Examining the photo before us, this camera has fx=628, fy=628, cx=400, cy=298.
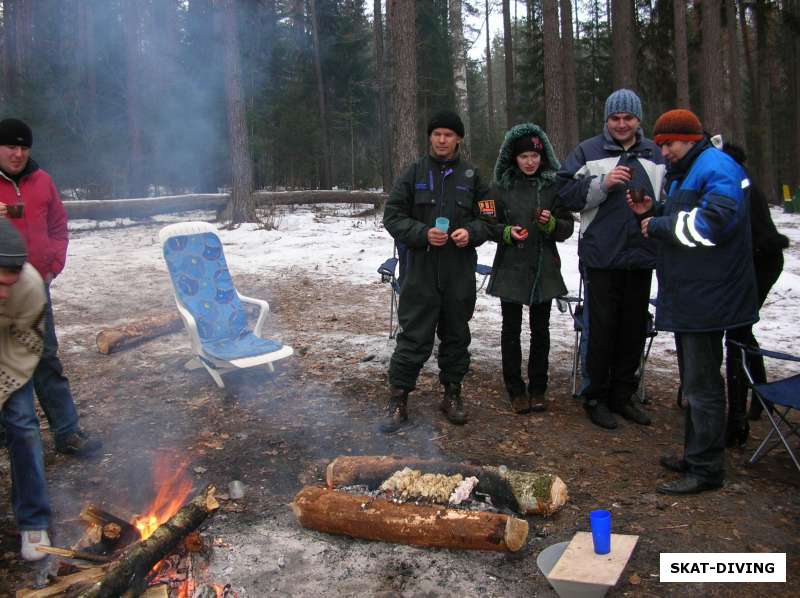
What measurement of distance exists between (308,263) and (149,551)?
315 inches

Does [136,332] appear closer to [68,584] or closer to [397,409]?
[397,409]

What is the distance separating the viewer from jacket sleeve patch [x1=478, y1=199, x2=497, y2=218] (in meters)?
4.37

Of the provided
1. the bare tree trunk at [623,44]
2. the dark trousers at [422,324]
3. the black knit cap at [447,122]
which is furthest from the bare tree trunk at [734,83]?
the dark trousers at [422,324]

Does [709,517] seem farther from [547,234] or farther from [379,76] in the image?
[379,76]

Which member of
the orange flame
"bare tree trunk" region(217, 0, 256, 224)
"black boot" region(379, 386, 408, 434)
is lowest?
the orange flame

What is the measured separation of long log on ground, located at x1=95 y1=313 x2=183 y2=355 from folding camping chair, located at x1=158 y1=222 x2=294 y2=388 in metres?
1.01

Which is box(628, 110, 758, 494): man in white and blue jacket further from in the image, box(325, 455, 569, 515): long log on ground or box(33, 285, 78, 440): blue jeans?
box(33, 285, 78, 440): blue jeans

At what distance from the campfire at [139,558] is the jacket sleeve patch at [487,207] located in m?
2.54

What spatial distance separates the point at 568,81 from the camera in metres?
18.2

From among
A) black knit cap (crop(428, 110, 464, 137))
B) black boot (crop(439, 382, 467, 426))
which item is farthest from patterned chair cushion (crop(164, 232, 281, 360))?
black knit cap (crop(428, 110, 464, 137))

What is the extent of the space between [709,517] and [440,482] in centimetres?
136

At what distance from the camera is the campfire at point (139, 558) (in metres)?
2.41

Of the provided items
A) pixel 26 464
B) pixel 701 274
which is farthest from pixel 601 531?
pixel 26 464

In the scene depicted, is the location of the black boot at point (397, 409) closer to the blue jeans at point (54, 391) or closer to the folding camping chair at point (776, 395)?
the blue jeans at point (54, 391)
